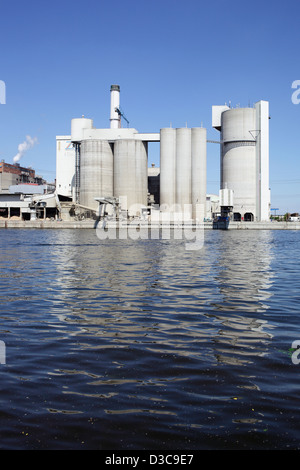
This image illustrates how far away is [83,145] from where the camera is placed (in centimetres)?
11600

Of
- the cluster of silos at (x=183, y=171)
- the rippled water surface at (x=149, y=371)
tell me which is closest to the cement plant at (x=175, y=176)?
the cluster of silos at (x=183, y=171)

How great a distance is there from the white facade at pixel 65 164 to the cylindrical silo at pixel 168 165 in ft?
90.0

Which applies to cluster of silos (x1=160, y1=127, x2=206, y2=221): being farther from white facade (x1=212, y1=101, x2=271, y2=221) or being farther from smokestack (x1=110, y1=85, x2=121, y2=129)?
smokestack (x1=110, y1=85, x2=121, y2=129)

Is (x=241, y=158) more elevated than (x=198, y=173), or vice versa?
(x=241, y=158)

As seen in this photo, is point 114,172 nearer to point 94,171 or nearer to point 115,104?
point 94,171

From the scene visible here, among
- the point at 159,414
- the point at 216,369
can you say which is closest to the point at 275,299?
the point at 216,369

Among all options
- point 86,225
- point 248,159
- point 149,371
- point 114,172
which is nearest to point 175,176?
point 114,172

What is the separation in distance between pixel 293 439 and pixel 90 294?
1061 cm

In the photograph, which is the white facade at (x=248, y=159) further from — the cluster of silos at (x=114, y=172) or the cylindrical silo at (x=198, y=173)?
the cluster of silos at (x=114, y=172)

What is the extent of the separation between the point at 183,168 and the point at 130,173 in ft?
44.6

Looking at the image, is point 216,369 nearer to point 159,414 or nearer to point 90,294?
point 159,414

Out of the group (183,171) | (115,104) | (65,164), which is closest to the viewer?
(183,171)

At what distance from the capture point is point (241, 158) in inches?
4496

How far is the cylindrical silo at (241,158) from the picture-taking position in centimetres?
11406
